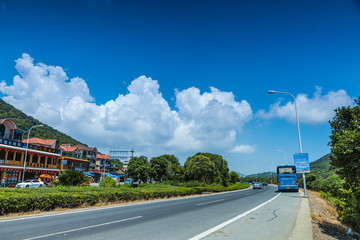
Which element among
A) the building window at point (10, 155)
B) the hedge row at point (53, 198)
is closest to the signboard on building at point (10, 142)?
the building window at point (10, 155)

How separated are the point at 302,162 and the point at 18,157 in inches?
1560

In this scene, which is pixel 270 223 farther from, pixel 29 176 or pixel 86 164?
pixel 86 164

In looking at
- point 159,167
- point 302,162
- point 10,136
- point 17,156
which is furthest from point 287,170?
point 10,136

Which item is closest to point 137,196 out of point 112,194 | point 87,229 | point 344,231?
point 112,194

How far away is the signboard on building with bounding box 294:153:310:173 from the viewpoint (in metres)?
21.2

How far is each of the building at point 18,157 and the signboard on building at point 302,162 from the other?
34.9 meters

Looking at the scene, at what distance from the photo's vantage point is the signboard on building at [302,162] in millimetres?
21188

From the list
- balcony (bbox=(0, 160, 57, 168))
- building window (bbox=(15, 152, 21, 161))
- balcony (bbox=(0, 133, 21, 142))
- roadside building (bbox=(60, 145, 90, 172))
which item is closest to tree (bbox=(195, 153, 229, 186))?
roadside building (bbox=(60, 145, 90, 172))

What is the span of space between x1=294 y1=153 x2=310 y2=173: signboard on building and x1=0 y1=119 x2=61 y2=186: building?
3495cm

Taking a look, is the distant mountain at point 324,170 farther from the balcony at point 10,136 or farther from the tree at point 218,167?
the balcony at point 10,136

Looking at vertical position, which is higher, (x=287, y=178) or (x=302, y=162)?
(x=302, y=162)

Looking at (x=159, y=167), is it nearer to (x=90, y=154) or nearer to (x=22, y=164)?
(x=90, y=154)

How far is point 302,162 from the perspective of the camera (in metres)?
21.5

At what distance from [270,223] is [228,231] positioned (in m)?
2.56
